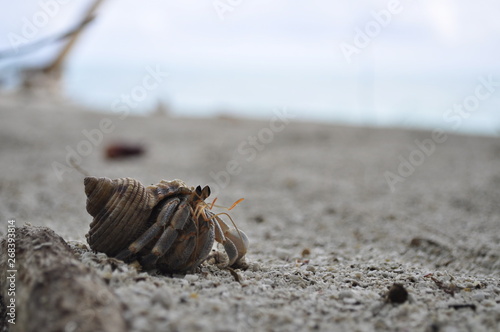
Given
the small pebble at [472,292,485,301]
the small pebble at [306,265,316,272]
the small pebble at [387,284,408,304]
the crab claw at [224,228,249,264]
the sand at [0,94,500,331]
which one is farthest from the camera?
the small pebble at [306,265,316,272]

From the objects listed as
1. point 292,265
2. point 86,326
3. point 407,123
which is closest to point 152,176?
point 292,265

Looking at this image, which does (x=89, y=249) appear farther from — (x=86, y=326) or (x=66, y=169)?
(x=66, y=169)

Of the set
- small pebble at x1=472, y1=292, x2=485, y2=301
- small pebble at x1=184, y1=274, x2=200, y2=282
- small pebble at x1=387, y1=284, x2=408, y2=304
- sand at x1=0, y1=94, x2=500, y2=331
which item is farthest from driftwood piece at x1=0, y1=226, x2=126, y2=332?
small pebble at x1=472, y1=292, x2=485, y2=301

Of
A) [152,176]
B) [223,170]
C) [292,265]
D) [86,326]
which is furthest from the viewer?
[223,170]

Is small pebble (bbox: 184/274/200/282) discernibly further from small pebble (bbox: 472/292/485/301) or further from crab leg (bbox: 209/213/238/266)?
small pebble (bbox: 472/292/485/301)

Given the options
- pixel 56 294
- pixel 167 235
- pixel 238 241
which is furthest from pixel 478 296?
pixel 56 294
